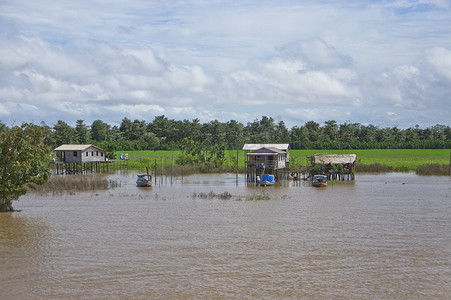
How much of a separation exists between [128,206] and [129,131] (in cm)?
9098

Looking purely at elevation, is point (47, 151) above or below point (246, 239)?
above

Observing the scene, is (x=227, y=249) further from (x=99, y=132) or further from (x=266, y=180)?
(x=99, y=132)

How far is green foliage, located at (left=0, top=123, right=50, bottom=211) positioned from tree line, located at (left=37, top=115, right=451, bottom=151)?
266ft

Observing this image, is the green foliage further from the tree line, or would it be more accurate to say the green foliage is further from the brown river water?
the tree line

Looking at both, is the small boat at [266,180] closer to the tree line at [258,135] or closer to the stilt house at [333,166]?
the stilt house at [333,166]

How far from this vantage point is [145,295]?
1554 cm

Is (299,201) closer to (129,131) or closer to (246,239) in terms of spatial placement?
(246,239)

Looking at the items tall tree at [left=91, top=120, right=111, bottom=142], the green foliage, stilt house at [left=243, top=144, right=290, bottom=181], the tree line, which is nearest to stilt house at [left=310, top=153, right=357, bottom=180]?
stilt house at [left=243, top=144, right=290, bottom=181]

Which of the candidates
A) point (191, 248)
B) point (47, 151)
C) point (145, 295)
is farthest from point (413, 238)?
point (47, 151)

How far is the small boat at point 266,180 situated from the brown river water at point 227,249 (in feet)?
40.7

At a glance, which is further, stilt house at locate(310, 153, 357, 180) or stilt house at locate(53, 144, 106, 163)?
stilt house at locate(53, 144, 106, 163)

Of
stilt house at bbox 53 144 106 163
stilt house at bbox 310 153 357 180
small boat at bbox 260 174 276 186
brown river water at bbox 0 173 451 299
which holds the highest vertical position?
stilt house at bbox 53 144 106 163

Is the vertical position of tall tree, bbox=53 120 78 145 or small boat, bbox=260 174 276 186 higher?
tall tree, bbox=53 120 78 145

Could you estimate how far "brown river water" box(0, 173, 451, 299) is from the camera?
636 inches
